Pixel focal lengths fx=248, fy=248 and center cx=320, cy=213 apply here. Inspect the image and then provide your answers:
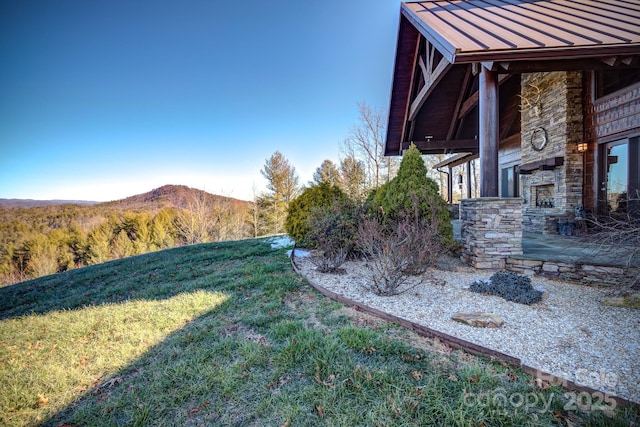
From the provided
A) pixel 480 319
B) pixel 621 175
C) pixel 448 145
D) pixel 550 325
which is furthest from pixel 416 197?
pixel 448 145

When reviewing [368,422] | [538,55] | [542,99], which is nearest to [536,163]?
[542,99]

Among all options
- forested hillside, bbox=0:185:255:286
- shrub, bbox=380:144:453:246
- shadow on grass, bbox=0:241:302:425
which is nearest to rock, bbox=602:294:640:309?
shrub, bbox=380:144:453:246

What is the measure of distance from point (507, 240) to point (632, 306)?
1.66m

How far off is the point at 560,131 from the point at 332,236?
6713 mm

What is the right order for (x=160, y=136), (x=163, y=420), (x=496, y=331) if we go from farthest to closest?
(x=160, y=136) < (x=496, y=331) < (x=163, y=420)

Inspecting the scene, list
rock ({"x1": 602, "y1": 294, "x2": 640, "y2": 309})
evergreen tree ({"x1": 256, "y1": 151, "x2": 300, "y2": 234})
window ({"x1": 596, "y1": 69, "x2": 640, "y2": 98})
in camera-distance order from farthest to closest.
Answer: evergreen tree ({"x1": 256, "y1": 151, "x2": 300, "y2": 234}) → window ({"x1": 596, "y1": 69, "x2": 640, "y2": 98}) → rock ({"x1": 602, "y1": 294, "x2": 640, "y2": 309})

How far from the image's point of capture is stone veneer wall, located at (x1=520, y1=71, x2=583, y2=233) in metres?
6.27

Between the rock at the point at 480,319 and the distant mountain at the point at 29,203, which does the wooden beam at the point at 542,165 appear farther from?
the distant mountain at the point at 29,203

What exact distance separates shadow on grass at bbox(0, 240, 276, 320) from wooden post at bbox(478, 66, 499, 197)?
4.77 metres

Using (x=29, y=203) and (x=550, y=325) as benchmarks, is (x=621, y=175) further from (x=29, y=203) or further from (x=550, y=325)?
(x=29, y=203)

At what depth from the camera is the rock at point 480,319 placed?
2734 mm

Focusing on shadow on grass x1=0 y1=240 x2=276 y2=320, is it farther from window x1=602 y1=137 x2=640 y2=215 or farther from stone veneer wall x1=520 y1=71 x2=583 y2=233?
window x1=602 y1=137 x2=640 y2=215

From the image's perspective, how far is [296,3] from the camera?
9.16 meters

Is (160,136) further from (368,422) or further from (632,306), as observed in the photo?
(632,306)
